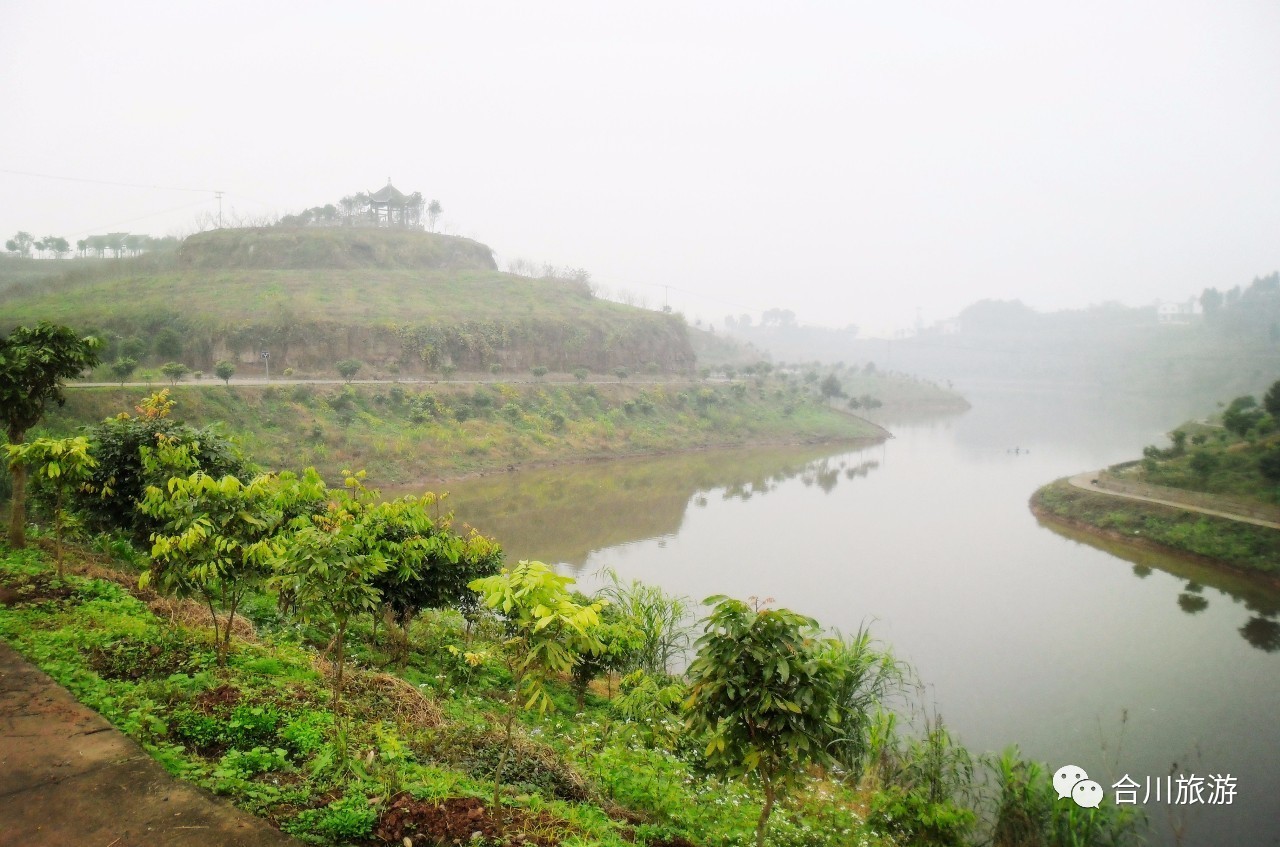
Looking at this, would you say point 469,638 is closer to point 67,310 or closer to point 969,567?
point 969,567

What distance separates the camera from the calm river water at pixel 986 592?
8555 mm

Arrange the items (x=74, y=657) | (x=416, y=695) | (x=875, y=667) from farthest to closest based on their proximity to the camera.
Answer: (x=875, y=667) → (x=416, y=695) → (x=74, y=657)

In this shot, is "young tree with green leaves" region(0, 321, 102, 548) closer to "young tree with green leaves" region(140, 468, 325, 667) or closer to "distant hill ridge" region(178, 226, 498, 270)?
"young tree with green leaves" region(140, 468, 325, 667)

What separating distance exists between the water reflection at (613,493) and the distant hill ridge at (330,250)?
112 feet

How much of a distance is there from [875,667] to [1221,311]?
51.5 metres

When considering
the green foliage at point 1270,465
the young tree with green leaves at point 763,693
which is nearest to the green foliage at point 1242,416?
the green foliage at point 1270,465

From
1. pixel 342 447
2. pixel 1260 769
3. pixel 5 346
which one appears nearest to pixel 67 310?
pixel 342 447

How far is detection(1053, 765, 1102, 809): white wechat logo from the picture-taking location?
578 centimetres

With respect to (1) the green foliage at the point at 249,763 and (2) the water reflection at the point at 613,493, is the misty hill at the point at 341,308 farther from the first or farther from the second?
(1) the green foliage at the point at 249,763

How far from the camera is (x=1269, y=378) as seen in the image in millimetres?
27328

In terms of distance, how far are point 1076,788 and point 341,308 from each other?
41118mm

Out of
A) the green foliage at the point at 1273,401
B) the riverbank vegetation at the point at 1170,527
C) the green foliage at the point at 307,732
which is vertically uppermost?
the green foliage at the point at 1273,401

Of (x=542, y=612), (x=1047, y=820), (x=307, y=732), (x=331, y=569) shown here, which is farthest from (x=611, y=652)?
(x=1047, y=820)

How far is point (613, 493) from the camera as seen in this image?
25.4 meters
